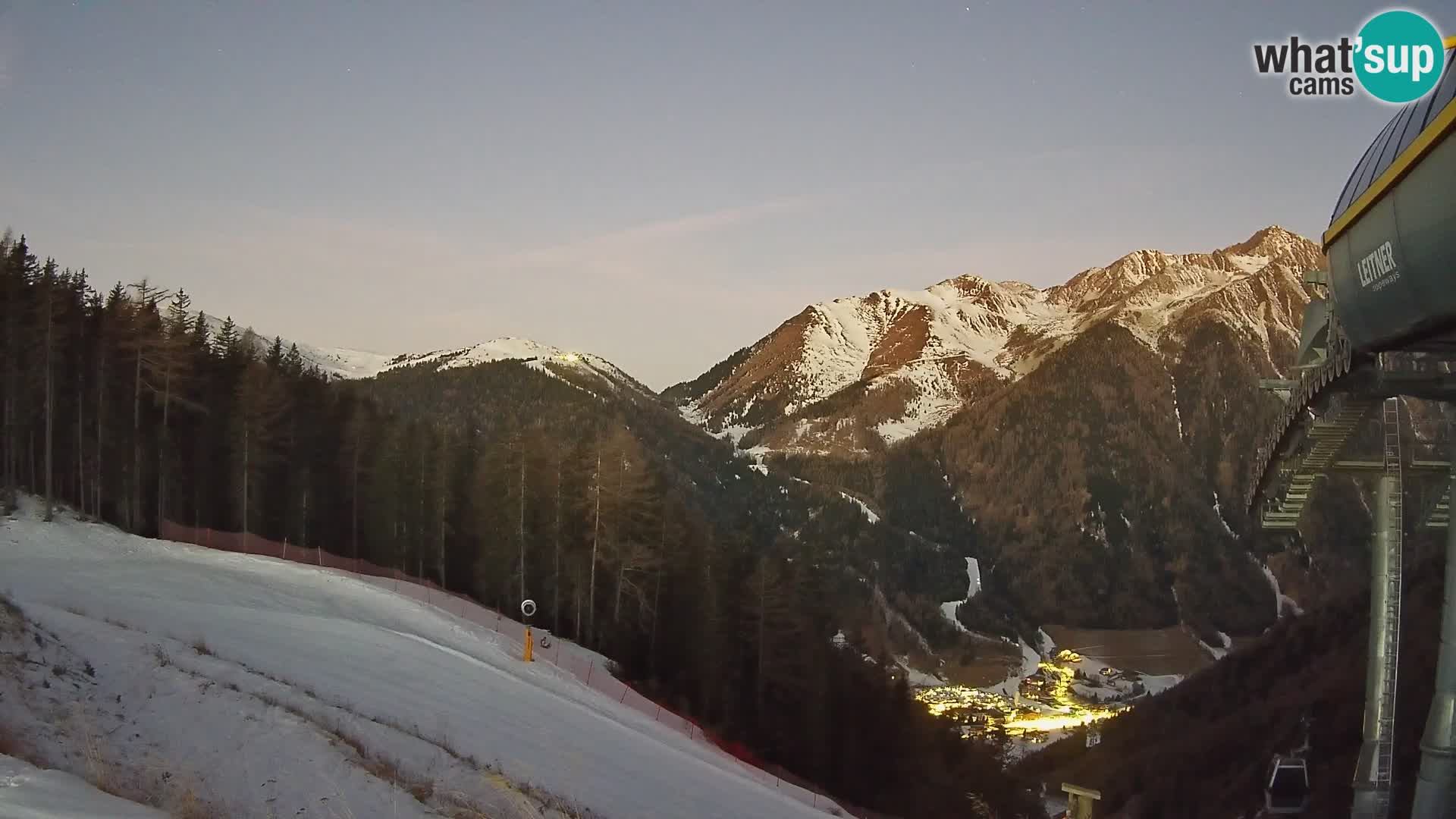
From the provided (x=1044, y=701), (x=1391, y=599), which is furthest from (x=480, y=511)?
(x=1044, y=701)

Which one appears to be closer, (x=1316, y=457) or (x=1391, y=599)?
(x=1391, y=599)

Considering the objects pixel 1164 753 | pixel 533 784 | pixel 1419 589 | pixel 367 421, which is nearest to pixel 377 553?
pixel 367 421

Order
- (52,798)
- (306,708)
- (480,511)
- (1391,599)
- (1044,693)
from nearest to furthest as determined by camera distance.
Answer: (52,798)
(306,708)
(1391,599)
(480,511)
(1044,693)

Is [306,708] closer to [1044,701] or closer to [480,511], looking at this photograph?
[480,511]

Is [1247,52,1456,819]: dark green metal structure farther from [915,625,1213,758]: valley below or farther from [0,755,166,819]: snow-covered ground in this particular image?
[915,625,1213,758]: valley below

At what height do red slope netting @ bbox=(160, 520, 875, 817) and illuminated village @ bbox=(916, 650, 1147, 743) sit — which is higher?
red slope netting @ bbox=(160, 520, 875, 817)

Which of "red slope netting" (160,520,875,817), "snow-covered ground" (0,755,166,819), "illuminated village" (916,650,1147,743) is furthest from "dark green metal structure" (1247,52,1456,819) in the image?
"illuminated village" (916,650,1147,743)
